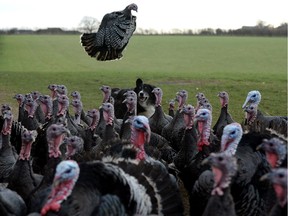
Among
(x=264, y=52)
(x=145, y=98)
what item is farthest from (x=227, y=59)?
(x=145, y=98)

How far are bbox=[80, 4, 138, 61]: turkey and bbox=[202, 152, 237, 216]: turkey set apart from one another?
4540 mm

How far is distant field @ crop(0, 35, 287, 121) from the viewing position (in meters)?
16.4

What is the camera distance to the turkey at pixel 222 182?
3924 mm

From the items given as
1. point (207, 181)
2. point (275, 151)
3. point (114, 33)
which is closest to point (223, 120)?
point (114, 33)

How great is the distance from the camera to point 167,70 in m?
27.7

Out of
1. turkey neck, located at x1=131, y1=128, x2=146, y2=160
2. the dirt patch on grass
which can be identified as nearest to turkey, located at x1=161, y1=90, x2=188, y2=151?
turkey neck, located at x1=131, y1=128, x2=146, y2=160

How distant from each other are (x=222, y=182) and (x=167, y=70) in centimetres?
2391

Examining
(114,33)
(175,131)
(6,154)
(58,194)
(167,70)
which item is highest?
(114,33)

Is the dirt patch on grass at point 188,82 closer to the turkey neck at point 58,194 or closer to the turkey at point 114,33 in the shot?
the turkey at point 114,33

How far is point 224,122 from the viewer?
830cm

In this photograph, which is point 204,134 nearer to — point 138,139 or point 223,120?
point 138,139

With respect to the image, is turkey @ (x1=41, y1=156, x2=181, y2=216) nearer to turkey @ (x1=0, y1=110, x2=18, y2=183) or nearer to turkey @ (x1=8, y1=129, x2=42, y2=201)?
A: turkey @ (x1=8, y1=129, x2=42, y2=201)

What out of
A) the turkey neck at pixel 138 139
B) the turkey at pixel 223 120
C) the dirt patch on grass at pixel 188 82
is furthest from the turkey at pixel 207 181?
the dirt patch on grass at pixel 188 82

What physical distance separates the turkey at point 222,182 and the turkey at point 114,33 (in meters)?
4.54
